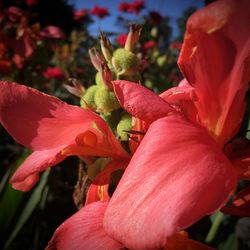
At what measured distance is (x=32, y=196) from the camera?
1.08 metres

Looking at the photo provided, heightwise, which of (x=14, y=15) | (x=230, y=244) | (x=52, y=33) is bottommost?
(x=230, y=244)

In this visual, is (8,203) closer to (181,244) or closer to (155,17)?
(181,244)

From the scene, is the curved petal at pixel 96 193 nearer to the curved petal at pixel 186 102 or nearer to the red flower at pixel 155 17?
the curved petal at pixel 186 102

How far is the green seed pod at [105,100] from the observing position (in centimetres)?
57

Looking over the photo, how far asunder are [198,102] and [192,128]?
0.08m

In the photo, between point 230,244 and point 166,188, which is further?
point 230,244

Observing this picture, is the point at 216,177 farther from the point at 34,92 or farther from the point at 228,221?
the point at 228,221

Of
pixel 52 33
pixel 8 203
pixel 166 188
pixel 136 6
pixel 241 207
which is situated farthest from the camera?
pixel 136 6

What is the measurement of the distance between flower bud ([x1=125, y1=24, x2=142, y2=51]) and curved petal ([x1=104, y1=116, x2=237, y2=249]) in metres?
0.28

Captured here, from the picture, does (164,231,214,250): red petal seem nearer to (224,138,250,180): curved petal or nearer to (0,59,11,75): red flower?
(224,138,250,180): curved petal

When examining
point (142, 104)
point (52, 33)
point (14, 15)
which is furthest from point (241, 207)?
point (14, 15)

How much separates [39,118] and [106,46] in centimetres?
22

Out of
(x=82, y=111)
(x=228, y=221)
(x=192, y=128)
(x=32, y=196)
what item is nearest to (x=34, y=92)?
(x=82, y=111)

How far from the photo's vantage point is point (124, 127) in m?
0.55
